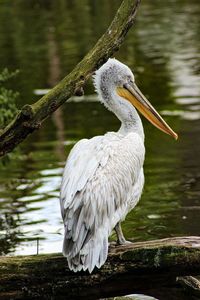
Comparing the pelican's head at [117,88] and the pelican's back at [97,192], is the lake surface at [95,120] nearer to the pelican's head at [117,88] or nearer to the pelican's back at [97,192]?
the pelican's head at [117,88]

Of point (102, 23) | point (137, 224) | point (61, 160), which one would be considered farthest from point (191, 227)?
point (102, 23)

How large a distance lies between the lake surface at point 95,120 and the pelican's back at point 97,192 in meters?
2.21

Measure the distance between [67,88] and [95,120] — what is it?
7802mm

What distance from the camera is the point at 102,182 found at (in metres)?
5.53

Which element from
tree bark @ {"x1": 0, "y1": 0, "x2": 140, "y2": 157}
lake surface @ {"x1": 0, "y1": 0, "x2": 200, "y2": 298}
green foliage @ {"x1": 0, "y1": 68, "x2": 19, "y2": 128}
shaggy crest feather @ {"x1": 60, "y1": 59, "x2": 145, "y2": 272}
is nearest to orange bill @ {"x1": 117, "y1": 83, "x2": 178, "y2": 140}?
shaggy crest feather @ {"x1": 60, "y1": 59, "x2": 145, "y2": 272}

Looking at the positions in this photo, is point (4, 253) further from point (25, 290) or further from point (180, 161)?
point (180, 161)

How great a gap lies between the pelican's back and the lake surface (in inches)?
87.0

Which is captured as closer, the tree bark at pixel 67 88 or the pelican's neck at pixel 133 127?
the tree bark at pixel 67 88

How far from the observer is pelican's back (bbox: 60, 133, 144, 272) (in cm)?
526

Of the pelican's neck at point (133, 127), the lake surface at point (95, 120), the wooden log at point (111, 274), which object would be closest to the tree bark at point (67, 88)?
the wooden log at point (111, 274)

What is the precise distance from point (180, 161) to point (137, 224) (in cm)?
235

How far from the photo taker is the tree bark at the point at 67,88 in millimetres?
5266

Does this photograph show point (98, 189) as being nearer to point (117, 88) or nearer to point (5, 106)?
point (117, 88)

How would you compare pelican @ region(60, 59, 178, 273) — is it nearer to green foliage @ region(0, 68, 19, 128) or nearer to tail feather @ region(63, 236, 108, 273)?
tail feather @ region(63, 236, 108, 273)
